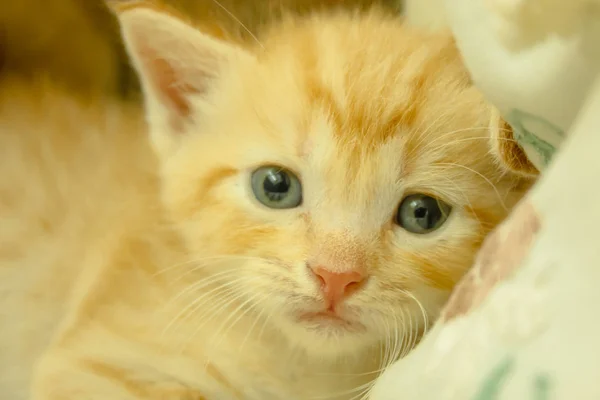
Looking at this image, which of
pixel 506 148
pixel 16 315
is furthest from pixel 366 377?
pixel 16 315

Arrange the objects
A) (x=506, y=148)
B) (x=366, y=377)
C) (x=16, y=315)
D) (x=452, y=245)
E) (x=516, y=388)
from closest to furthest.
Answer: (x=516, y=388) → (x=506, y=148) → (x=452, y=245) → (x=366, y=377) → (x=16, y=315)

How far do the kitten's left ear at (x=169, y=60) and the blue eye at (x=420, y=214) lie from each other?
31 centimetres

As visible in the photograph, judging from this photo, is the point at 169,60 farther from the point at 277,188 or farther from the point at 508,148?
the point at 508,148

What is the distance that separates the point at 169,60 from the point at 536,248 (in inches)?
25.7

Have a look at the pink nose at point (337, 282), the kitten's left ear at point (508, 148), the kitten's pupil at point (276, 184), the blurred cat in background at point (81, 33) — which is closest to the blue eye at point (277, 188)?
the kitten's pupil at point (276, 184)

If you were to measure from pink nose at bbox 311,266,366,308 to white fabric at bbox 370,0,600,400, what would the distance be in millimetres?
211

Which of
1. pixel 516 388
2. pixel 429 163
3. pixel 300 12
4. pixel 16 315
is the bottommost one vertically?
pixel 516 388

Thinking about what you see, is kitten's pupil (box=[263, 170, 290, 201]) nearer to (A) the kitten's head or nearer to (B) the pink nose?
(A) the kitten's head

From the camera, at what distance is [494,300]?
42 cm

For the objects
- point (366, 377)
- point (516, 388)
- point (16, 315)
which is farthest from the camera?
point (16, 315)

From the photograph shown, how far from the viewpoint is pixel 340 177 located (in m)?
0.75

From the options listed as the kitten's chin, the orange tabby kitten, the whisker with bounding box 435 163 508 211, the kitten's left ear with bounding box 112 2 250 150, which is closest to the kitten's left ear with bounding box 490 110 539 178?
the orange tabby kitten

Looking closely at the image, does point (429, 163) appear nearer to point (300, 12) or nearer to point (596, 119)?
point (596, 119)

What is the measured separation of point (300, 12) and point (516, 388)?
3.19 ft
